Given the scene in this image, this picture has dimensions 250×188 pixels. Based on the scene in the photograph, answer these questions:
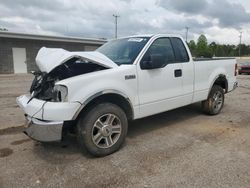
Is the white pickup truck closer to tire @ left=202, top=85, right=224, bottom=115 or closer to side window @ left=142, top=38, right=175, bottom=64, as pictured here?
side window @ left=142, top=38, right=175, bottom=64

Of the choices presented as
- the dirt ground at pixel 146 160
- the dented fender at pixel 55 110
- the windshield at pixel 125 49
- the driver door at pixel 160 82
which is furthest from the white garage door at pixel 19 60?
the dented fender at pixel 55 110

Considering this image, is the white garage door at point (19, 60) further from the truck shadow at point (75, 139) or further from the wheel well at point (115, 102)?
the wheel well at point (115, 102)

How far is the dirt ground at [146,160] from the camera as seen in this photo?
3.19 meters

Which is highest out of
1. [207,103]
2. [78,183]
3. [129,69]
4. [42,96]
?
[129,69]

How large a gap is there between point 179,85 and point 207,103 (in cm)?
148

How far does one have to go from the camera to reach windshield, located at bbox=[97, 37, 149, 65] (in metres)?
4.51

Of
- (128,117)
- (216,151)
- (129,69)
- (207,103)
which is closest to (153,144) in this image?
(128,117)

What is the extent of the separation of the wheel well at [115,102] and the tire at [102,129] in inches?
2.8

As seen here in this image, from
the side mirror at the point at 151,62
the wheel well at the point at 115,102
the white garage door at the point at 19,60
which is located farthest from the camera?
the white garage door at the point at 19,60

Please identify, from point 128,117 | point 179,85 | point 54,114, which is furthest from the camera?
point 179,85

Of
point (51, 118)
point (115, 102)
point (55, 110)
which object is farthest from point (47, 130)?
point (115, 102)

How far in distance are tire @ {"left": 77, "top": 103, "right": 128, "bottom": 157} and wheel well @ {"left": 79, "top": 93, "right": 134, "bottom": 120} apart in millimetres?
71

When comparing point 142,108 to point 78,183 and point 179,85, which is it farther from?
point 78,183

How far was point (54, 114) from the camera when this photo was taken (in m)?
3.43
